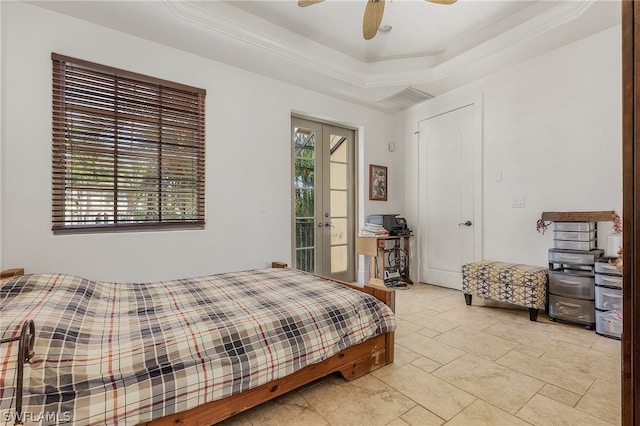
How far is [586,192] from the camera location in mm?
2877

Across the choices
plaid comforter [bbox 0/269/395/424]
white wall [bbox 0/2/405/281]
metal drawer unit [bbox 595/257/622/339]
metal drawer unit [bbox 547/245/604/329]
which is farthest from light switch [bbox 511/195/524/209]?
plaid comforter [bbox 0/269/395/424]

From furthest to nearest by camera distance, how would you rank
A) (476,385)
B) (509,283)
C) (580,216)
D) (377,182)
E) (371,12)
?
(377,182) < (509,283) < (580,216) < (371,12) < (476,385)

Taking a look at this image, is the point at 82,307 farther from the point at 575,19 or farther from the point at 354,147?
the point at 575,19

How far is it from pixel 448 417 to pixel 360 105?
12.9 ft

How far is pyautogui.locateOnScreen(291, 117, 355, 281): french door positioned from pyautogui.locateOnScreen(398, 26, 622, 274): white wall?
176cm

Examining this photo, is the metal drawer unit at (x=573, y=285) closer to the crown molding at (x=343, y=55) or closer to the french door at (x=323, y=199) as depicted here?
the crown molding at (x=343, y=55)

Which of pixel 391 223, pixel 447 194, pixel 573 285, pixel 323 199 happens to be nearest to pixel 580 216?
pixel 573 285

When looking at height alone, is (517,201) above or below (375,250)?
above

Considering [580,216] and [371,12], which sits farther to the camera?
[580,216]

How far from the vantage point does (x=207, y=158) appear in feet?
→ 10.2

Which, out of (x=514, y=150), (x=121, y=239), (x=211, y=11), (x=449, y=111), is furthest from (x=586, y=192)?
(x=121, y=239)

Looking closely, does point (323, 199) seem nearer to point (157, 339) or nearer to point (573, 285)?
point (573, 285)

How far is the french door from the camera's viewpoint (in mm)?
4016

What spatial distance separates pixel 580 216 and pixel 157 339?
3.53m
